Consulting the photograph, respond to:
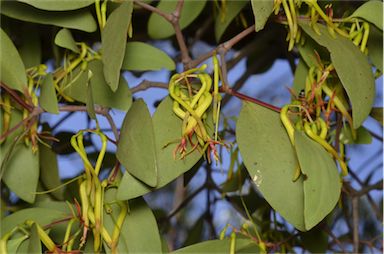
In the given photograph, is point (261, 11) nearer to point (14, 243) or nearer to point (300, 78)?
point (300, 78)

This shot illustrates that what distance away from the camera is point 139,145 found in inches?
19.2

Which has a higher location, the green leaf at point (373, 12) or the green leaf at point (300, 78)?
the green leaf at point (373, 12)

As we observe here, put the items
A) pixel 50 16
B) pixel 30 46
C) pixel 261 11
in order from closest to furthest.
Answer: pixel 261 11 < pixel 50 16 < pixel 30 46

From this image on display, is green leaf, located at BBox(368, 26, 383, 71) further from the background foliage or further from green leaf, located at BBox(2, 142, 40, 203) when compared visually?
green leaf, located at BBox(2, 142, 40, 203)

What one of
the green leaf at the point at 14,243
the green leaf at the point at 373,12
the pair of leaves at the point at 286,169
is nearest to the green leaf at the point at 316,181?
the pair of leaves at the point at 286,169

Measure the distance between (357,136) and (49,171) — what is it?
0.87 feet

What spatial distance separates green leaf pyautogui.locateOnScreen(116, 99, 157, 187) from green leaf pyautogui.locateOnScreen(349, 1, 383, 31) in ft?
0.57

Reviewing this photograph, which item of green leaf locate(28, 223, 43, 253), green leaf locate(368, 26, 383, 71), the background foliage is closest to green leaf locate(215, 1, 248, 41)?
the background foliage

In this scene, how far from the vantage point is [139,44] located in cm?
60

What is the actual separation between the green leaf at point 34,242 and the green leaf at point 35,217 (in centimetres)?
5

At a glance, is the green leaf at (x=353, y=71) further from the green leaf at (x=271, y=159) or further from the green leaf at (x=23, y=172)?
the green leaf at (x=23, y=172)

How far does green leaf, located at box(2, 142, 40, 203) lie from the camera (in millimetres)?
602

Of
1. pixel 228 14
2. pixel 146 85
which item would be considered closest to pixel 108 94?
pixel 146 85

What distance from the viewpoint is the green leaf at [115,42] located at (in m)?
0.48
